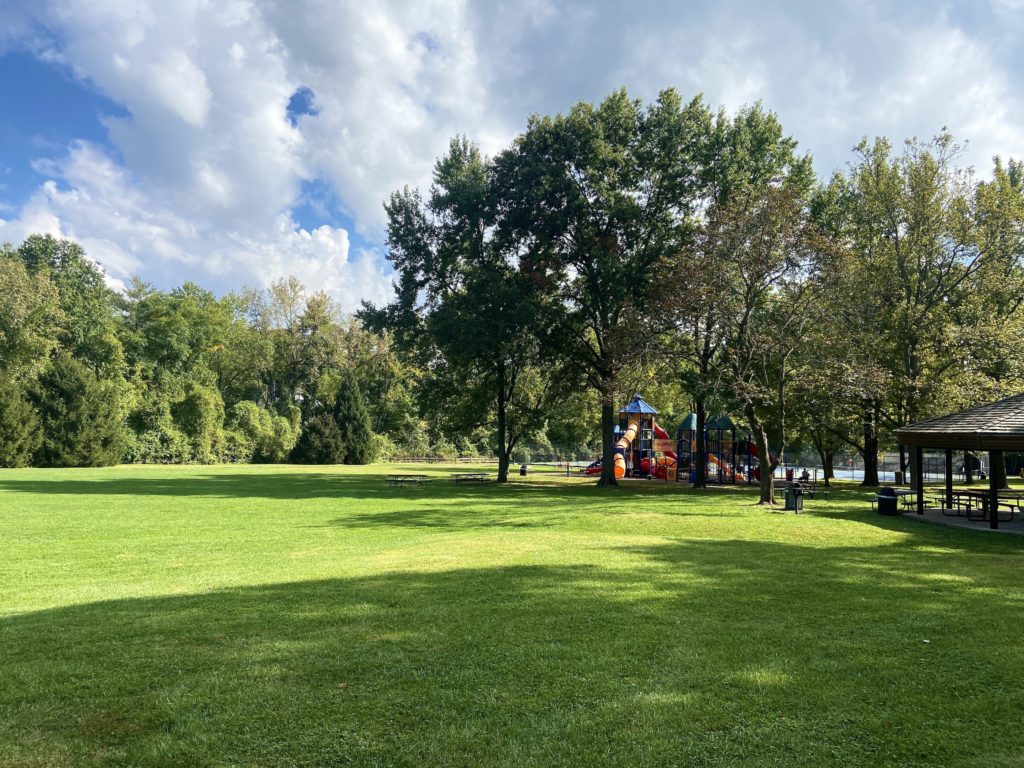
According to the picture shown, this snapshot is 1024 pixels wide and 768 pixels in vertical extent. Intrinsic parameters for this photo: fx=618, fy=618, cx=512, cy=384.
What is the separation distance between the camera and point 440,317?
93.3 ft

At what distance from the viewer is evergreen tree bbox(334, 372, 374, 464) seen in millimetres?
58656

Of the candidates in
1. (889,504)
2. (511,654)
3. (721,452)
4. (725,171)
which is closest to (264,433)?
(721,452)

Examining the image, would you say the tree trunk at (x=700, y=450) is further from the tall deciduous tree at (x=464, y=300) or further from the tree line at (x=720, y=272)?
the tall deciduous tree at (x=464, y=300)

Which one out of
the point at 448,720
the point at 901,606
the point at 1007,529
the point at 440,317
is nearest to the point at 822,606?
the point at 901,606

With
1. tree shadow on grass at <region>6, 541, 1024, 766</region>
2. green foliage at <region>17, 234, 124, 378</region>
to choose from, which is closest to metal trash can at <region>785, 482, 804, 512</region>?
tree shadow on grass at <region>6, 541, 1024, 766</region>

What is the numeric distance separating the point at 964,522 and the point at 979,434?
2.44m

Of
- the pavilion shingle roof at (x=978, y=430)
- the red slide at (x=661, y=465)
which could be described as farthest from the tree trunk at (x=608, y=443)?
the pavilion shingle roof at (x=978, y=430)

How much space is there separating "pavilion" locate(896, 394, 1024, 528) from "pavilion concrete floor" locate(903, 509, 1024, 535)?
21cm

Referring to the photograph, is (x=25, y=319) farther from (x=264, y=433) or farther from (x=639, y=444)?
(x=639, y=444)

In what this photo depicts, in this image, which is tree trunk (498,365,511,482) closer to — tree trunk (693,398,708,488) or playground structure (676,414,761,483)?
tree trunk (693,398,708,488)

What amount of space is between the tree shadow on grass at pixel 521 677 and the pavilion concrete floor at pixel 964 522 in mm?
8565

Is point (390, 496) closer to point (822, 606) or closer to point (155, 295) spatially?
point (822, 606)

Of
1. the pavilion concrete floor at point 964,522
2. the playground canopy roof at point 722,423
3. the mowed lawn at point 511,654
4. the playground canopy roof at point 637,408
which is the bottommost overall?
the mowed lawn at point 511,654

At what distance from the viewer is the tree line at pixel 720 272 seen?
2155cm
